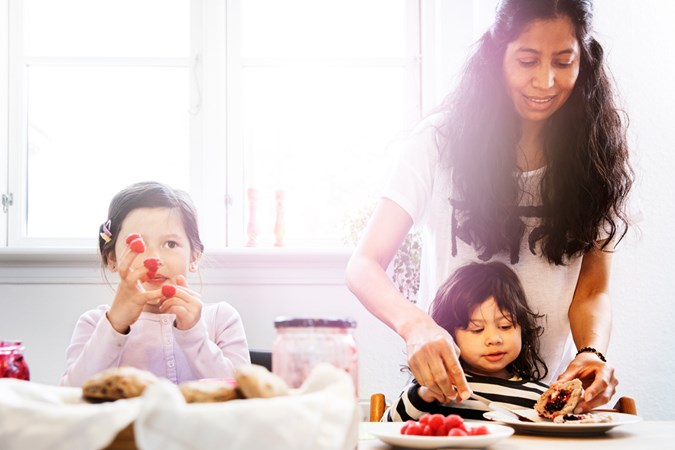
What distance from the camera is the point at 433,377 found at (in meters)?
1.30

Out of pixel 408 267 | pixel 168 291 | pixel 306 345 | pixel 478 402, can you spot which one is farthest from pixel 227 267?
pixel 306 345

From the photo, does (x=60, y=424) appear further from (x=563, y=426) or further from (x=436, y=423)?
(x=563, y=426)

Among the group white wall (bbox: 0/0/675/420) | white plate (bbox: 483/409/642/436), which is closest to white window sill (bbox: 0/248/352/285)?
white wall (bbox: 0/0/675/420)

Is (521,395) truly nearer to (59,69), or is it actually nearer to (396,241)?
(396,241)

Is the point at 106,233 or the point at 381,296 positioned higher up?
the point at 106,233

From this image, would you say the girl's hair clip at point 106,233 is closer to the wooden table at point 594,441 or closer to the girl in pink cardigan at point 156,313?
the girl in pink cardigan at point 156,313

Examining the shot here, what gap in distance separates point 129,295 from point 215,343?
0.44 meters

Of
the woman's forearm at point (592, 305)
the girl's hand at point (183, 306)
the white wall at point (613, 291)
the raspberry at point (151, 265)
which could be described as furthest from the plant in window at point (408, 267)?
the raspberry at point (151, 265)

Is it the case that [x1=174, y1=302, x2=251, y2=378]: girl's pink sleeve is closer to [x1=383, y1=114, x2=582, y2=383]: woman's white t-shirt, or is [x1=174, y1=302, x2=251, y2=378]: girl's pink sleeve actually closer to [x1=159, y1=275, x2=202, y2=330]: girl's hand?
[x1=159, y1=275, x2=202, y2=330]: girl's hand

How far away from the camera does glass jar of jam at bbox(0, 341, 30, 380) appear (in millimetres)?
965

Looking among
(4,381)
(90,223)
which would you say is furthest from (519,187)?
(90,223)

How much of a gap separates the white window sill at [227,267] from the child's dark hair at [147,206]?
632 millimetres

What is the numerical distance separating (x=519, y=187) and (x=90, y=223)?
171 cm

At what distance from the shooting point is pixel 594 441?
1.08 metres
